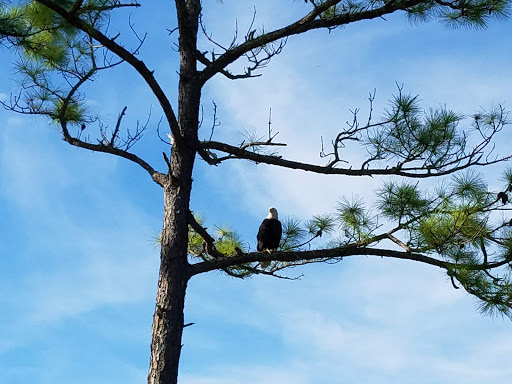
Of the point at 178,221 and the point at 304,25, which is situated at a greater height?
the point at 304,25

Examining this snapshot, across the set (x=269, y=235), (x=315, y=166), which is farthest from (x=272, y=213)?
(x=315, y=166)

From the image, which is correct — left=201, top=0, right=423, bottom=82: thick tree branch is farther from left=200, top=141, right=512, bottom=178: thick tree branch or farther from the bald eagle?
the bald eagle

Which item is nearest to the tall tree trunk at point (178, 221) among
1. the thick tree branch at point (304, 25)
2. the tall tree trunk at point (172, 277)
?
the tall tree trunk at point (172, 277)

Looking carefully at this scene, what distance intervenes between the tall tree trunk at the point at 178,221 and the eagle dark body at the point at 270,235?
4.24 feet

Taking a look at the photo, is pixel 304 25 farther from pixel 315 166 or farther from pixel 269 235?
pixel 269 235

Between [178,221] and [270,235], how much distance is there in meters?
1.39

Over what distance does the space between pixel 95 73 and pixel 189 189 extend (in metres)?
1.03

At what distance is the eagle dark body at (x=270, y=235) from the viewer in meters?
4.37

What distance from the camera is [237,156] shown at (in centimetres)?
335

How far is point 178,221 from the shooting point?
3074mm

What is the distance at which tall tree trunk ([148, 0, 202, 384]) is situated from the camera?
2.86m

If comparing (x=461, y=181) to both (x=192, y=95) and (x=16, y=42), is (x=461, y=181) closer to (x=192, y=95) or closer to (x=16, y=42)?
(x=192, y=95)

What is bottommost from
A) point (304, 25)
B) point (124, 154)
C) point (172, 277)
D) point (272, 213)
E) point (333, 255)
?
point (172, 277)

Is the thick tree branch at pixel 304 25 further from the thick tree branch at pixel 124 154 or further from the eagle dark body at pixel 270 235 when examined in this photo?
the eagle dark body at pixel 270 235
